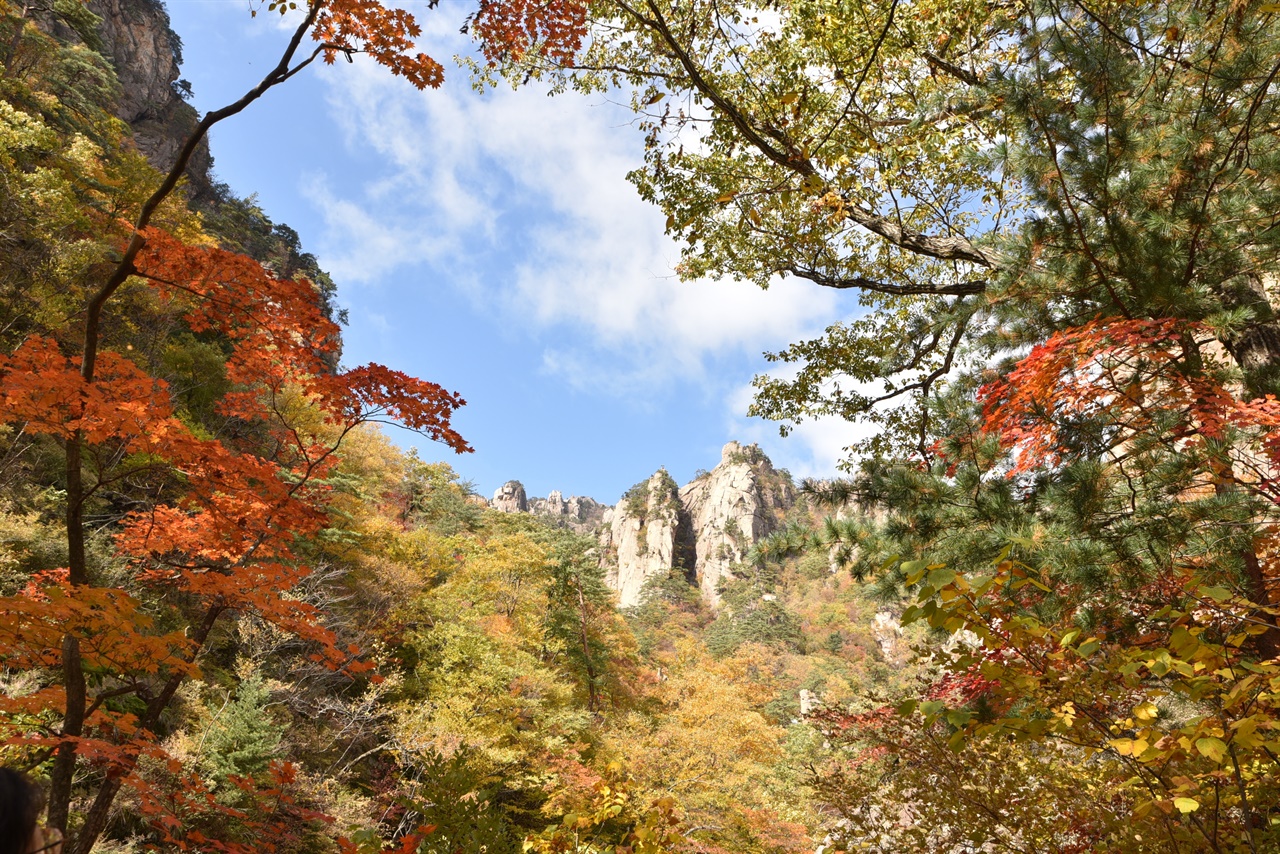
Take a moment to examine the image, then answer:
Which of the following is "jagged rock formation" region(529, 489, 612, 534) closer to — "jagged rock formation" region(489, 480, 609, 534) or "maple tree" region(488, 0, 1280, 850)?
"jagged rock formation" region(489, 480, 609, 534)

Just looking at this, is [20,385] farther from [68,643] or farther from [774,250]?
[774,250]

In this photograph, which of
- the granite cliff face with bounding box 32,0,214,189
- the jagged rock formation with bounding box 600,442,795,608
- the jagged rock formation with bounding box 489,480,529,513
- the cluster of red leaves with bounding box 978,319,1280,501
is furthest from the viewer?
the jagged rock formation with bounding box 489,480,529,513

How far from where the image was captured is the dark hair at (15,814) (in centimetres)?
88

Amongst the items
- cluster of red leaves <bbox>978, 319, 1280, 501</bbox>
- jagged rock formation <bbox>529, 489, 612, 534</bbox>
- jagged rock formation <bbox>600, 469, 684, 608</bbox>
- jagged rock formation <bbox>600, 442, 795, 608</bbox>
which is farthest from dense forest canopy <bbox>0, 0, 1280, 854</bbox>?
jagged rock formation <bbox>529, 489, 612, 534</bbox>

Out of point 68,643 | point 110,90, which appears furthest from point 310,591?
point 110,90

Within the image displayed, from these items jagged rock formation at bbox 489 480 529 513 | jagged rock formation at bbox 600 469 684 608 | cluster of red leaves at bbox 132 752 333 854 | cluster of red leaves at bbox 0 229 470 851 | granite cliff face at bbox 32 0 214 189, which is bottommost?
cluster of red leaves at bbox 132 752 333 854

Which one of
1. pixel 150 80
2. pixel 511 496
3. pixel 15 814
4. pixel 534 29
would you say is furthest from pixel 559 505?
pixel 15 814

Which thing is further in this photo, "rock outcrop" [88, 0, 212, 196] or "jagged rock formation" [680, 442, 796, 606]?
"jagged rock formation" [680, 442, 796, 606]

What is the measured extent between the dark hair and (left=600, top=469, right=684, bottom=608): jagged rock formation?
57.6 metres

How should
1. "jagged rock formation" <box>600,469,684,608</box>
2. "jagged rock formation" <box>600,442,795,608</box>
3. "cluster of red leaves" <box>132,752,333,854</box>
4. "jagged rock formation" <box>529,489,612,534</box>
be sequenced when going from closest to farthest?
"cluster of red leaves" <box>132,752,333,854</box> < "jagged rock formation" <box>600,442,795,608</box> < "jagged rock formation" <box>600,469,684,608</box> < "jagged rock formation" <box>529,489,612,534</box>

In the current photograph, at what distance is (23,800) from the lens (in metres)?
0.91

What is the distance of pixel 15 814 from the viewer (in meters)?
0.89

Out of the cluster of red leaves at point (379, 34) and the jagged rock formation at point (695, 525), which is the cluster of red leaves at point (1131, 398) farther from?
the jagged rock formation at point (695, 525)

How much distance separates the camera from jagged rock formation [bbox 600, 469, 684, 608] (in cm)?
6044
